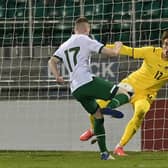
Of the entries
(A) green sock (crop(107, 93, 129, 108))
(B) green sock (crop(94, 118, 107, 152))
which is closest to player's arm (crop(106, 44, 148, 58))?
(A) green sock (crop(107, 93, 129, 108))

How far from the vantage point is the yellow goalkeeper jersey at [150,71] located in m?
9.03

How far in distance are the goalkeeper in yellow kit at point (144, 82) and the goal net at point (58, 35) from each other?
6.89 feet

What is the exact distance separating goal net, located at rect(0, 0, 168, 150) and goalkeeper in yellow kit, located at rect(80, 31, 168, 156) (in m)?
2.10

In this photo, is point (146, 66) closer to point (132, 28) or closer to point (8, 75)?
point (132, 28)

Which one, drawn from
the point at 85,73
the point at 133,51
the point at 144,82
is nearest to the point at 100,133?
the point at 85,73

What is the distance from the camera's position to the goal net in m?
11.9

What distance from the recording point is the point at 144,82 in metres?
9.21

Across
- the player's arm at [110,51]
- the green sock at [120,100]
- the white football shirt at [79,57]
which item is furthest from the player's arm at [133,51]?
the white football shirt at [79,57]

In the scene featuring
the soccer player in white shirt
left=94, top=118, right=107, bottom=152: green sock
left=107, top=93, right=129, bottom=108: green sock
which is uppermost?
the soccer player in white shirt

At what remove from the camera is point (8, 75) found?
12.5 m

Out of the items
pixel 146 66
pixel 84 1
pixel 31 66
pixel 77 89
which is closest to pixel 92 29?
pixel 84 1

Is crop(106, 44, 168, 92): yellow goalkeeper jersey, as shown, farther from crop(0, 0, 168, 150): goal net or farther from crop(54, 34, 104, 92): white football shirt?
crop(0, 0, 168, 150): goal net

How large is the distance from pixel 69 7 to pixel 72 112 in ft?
7.98

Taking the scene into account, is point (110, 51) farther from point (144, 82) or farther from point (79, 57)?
point (144, 82)
